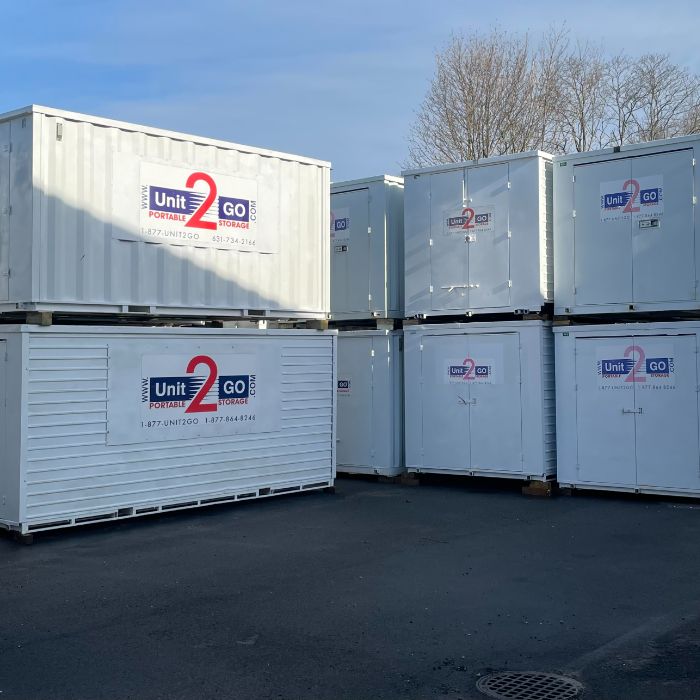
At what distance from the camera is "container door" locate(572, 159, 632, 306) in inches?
430

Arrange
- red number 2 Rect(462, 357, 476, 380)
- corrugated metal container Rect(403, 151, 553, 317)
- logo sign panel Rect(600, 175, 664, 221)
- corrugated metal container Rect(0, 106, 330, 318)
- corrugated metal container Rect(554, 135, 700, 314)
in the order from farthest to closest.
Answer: red number 2 Rect(462, 357, 476, 380) < corrugated metal container Rect(403, 151, 553, 317) < logo sign panel Rect(600, 175, 664, 221) < corrugated metal container Rect(554, 135, 700, 314) < corrugated metal container Rect(0, 106, 330, 318)

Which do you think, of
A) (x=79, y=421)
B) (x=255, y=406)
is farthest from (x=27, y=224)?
(x=255, y=406)

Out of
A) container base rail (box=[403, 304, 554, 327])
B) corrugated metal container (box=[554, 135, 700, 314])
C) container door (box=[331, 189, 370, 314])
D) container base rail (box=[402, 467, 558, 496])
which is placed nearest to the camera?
corrugated metal container (box=[554, 135, 700, 314])

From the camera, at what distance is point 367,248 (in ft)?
42.1

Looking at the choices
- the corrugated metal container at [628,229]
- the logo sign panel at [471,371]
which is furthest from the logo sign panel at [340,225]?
the corrugated metal container at [628,229]

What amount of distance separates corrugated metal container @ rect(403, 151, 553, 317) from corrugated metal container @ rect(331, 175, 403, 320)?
43 cm

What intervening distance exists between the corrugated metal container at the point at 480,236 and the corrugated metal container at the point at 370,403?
0.72 metres

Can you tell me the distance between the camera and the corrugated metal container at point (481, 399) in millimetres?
11289

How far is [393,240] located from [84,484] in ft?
18.8

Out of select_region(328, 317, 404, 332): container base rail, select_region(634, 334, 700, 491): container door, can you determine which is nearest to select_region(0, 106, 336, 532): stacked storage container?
select_region(328, 317, 404, 332): container base rail

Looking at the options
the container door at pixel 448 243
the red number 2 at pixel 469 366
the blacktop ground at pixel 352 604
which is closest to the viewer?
the blacktop ground at pixel 352 604

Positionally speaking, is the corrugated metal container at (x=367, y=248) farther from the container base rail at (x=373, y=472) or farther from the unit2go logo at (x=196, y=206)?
the unit2go logo at (x=196, y=206)

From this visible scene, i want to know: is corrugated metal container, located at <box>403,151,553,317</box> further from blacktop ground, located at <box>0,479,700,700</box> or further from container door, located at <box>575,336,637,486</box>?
blacktop ground, located at <box>0,479,700,700</box>

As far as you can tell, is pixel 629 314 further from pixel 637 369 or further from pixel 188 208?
pixel 188 208
